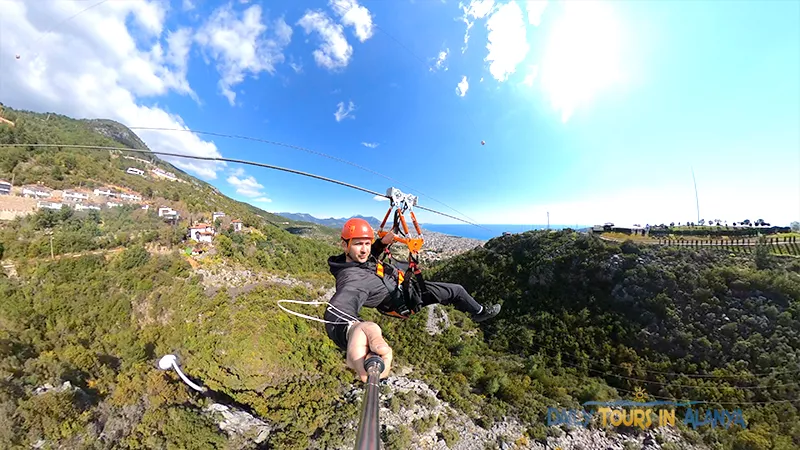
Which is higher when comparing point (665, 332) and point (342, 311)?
point (342, 311)

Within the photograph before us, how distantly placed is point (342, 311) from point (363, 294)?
2.08ft

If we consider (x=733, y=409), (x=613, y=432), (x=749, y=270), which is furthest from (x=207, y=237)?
(x=749, y=270)

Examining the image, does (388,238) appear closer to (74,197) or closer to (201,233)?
(201,233)

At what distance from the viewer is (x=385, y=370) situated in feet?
7.54

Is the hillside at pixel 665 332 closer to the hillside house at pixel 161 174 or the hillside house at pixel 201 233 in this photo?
the hillside house at pixel 201 233

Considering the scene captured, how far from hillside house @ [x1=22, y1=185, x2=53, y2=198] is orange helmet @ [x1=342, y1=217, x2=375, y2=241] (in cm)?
6656

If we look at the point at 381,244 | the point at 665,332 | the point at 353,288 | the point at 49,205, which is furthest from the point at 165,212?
the point at 665,332

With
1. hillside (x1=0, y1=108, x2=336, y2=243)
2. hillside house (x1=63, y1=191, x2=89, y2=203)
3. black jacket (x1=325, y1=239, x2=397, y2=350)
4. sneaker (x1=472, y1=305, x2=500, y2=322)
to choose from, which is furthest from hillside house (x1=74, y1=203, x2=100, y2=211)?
sneaker (x1=472, y1=305, x2=500, y2=322)

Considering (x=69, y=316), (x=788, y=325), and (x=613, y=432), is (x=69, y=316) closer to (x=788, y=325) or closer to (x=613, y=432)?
(x=613, y=432)

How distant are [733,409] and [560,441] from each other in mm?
14870

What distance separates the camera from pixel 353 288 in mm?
3795

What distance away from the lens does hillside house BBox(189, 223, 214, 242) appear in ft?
146

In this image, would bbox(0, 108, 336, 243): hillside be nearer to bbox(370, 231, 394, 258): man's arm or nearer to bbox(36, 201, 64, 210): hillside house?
bbox(36, 201, 64, 210): hillside house

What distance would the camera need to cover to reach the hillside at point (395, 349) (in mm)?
18719
